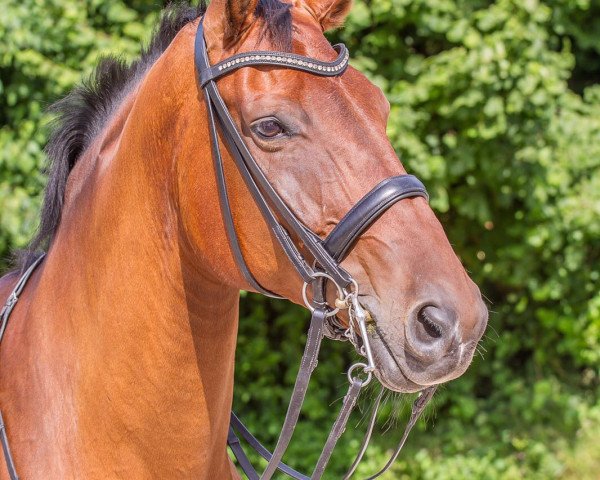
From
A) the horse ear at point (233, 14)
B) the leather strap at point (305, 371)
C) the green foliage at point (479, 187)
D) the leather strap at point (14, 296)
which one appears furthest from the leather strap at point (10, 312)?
the green foliage at point (479, 187)

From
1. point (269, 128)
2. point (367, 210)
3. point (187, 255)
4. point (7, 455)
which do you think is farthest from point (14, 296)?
point (367, 210)

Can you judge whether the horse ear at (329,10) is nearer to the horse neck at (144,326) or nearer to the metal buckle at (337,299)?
the horse neck at (144,326)

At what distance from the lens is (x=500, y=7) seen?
13.8ft

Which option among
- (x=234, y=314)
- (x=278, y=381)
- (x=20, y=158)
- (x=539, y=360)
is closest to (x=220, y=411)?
(x=234, y=314)

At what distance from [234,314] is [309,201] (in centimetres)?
50

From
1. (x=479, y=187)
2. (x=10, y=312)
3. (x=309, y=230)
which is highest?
(x=309, y=230)

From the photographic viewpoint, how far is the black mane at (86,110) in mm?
2127

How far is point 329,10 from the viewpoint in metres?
2.00

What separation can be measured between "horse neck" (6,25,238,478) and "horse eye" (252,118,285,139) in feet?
0.68

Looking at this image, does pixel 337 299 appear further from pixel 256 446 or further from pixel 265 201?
pixel 256 446

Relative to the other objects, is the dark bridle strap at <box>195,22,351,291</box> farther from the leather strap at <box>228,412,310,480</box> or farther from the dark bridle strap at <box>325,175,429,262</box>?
the leather strap at <box>228,412,310,480</box>

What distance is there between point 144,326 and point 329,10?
0.90 metres

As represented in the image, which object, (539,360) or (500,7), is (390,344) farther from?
(539,360)

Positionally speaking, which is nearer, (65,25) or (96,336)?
(96,336)
